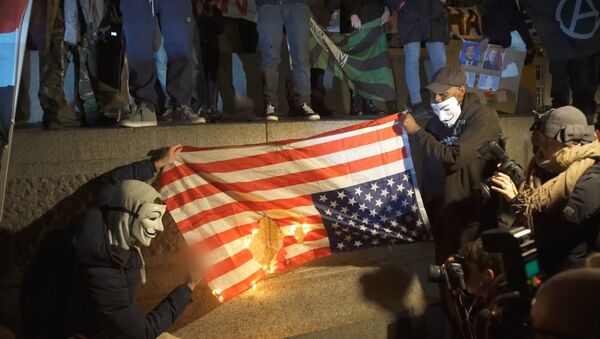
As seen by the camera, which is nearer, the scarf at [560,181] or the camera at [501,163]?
the scarf at [560,181]

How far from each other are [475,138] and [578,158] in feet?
3.87

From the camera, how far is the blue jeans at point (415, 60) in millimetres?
7848

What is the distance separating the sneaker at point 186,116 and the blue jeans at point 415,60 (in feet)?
8.58

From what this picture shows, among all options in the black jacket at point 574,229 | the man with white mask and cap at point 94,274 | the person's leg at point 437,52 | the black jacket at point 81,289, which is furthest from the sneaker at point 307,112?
the black jacket at point 81,289

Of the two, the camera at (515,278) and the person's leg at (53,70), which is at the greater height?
the person's leg at (53,70)

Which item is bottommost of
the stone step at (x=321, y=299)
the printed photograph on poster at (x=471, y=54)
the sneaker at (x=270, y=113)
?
the stone step at (x=321, y=299)

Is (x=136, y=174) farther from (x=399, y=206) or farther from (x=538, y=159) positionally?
(x=538, y=159)

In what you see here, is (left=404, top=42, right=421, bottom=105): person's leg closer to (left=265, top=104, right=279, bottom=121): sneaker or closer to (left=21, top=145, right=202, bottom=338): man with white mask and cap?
(left=265, top=104, right=279, bottom=121): sneaker

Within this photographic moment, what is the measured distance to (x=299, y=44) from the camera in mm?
7074

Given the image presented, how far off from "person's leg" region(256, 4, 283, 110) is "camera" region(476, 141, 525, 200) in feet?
8.04

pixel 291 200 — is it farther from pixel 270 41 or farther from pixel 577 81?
pixel 577 81

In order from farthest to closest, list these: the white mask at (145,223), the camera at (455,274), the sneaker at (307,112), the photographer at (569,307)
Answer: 1. the sneaker at (307,112)
2. the camera at (455,274)
3. the white mask at (145,223)
4. the photographer at (569,307)

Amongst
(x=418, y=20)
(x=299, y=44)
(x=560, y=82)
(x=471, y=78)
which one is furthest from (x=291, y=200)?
(x=560, y=82)

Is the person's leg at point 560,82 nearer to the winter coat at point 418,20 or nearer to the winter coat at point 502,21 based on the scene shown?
the winter coat at point 502,21
